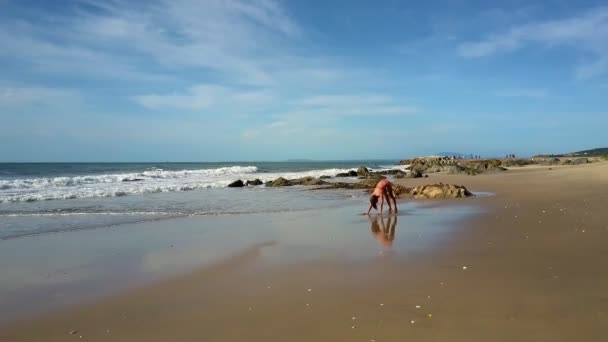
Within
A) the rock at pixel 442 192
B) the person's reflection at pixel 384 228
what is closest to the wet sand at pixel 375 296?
the person's reflection at pixel 384 228

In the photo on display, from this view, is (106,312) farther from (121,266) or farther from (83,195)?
(83,195)

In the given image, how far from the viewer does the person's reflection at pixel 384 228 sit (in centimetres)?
969

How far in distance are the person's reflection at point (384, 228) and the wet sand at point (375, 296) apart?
0.28 feet

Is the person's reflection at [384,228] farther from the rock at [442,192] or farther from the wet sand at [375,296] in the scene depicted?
the rock at [442,192]

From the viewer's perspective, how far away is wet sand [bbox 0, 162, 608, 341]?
15.8ft

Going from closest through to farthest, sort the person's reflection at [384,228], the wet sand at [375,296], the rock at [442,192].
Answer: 1. the wet sand at [375,296]
2. the person's reflection at [384,228]
3. the rock at [442,192]

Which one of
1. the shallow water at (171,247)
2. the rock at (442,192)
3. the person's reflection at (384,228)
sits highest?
the rock at (442,192)

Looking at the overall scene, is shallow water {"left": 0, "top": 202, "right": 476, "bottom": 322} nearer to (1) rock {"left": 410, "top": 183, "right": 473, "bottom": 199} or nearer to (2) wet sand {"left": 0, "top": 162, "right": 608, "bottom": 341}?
(2) wet sand {"left": 0, "top": 162, "right": 608, "bottom": 341}

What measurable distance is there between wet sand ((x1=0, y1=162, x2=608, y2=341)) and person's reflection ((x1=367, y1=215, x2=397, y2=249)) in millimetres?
86

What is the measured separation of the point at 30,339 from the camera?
195 inches

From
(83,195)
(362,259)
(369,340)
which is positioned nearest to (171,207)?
(83,195)

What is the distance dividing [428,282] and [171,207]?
1375cm

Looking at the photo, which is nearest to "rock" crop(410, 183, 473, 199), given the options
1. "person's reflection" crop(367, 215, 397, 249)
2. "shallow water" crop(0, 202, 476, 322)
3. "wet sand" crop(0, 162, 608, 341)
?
"shallow water" crop(0, 202, 476, 322)

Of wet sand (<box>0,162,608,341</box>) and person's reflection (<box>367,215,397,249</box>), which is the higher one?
person's reflection (<box>367,215,397,249</box>)
